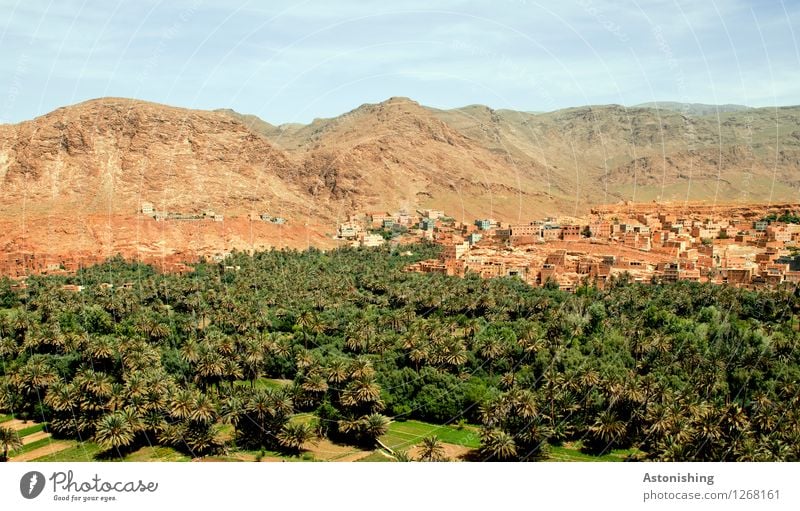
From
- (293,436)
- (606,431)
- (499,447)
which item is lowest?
(606,431)

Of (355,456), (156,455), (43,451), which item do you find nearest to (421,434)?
(355,456)

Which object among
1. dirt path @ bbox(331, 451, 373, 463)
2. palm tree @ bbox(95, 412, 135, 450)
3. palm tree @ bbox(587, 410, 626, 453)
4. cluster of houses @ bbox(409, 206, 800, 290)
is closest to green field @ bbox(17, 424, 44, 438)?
palm tree @ bbox(95, 412, 135, 450)

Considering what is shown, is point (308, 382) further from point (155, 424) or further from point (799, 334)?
point (799, 334)

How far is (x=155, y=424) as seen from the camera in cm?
2562

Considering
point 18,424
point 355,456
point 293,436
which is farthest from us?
point 18,424

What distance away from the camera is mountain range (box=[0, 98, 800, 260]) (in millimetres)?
76062

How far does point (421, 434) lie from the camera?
28.3 metres

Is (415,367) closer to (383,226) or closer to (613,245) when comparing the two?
(613,245)

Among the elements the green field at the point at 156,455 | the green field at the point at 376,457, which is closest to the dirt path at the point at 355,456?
the green field at the point at 376,457

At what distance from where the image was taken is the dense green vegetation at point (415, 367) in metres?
25.4

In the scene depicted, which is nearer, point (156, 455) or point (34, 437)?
point (156, 455)

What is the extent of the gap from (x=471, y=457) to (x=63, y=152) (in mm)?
69242

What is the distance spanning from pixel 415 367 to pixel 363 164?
7372 centimetres
